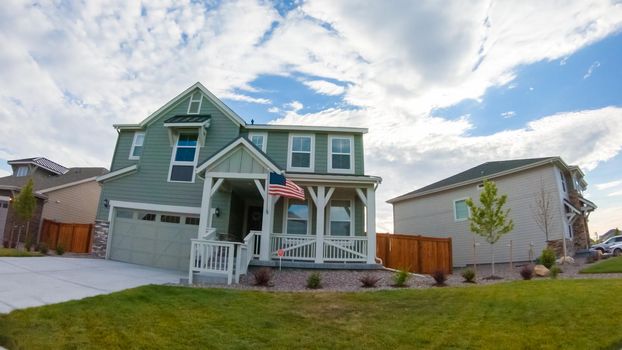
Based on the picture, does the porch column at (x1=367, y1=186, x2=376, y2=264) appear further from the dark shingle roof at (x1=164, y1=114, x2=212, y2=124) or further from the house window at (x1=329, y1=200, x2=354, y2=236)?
the dark shingle roof at (x1=164, y1=114, x2=212, y2=124)

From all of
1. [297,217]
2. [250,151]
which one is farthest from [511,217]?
[250,151]

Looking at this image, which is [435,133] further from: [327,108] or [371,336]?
[371,336]

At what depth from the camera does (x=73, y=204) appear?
22672 millimetres

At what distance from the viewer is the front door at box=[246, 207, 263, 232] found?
645 inches

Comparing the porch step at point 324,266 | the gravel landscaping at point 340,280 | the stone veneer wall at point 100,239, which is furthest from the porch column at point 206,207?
the stone veneer wall at point 100,239

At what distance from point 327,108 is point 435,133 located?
565 cm

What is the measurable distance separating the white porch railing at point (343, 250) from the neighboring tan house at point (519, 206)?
7639 mm

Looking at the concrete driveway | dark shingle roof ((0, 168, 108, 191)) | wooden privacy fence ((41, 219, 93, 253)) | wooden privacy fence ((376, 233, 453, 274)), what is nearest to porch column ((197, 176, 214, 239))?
the concrete driveway

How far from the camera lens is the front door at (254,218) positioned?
1639cm

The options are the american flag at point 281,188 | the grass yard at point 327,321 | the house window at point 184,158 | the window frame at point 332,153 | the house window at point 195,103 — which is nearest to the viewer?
the grass yard at point 327,321

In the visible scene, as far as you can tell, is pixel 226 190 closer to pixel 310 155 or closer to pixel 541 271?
pixel 310 155

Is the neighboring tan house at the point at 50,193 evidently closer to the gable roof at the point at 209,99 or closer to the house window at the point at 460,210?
the gable roof at the point at 209,99

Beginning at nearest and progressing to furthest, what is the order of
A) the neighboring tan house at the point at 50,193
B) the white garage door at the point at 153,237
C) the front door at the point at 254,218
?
1. the white garage door at the point at 153,237
2. the front door at the point at 254,218
3. the neighboring tan house at the point at 50,193

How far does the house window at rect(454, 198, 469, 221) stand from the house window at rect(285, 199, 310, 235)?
36.1 feet
